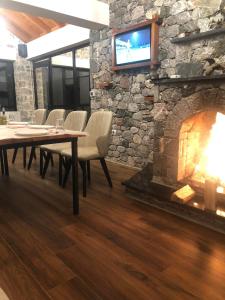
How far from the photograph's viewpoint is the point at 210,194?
6.72ft

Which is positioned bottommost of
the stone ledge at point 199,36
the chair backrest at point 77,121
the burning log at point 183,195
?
the burning log at point 183,195

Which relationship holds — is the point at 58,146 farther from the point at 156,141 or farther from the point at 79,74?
the point at 79,74

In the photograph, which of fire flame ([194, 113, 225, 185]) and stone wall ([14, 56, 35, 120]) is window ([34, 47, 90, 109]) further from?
fire flame ([194, 113, 225, 185])

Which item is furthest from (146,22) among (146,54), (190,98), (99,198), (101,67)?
(99,198)

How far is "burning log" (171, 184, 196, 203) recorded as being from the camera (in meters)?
2.20

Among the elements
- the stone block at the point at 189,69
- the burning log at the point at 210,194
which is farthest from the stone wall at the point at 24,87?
the burning log at the point at 210,194

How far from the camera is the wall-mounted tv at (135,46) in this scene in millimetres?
3115

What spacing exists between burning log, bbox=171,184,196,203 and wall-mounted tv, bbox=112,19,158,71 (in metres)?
1.68

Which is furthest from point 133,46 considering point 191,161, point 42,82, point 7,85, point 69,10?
point 7,85

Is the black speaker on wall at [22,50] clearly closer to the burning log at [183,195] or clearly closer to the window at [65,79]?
the window at [65,79]

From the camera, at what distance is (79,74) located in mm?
5160

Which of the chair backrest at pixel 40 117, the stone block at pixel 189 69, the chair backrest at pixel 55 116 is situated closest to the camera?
the stone block at pixel 189 69

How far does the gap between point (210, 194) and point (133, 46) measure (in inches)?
90.6

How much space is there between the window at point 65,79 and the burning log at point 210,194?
12.4 ft
